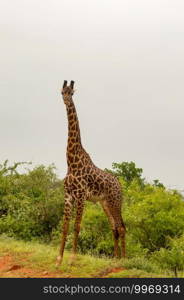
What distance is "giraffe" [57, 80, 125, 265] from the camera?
13.5 metres

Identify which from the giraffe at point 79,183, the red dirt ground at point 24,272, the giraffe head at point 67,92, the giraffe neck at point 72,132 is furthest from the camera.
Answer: the giraffe neck at point 72,132

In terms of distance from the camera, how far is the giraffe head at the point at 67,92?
545 inches

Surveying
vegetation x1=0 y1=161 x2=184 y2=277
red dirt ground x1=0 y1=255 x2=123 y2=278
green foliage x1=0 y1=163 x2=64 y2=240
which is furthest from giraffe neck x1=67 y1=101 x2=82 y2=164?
green foliage x1=0 y1=163 x2=64 y2=240

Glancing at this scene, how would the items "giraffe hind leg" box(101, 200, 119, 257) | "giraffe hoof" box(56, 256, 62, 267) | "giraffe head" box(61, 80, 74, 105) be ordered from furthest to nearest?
"giraffe hind leg" box(101, 200, 119, 257), "giraffe head" box(61, 80, 74, 105), "giraffe hoof" box(56, 256, 62, 267)

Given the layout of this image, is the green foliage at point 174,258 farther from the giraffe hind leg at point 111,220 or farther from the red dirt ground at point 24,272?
the red dirt ground at point 24,272

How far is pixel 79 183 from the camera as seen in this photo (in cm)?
1362

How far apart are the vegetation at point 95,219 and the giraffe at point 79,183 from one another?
3.31 m

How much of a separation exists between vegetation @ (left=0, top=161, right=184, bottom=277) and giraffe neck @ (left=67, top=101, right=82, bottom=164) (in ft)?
16.2

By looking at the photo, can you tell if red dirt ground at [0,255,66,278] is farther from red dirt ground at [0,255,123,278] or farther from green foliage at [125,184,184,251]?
green foliage at [125,184,184,251]

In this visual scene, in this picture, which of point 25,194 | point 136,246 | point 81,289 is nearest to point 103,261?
point 81,289

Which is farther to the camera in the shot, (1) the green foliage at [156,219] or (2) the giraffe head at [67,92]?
(1) the green foliage at [156,219]

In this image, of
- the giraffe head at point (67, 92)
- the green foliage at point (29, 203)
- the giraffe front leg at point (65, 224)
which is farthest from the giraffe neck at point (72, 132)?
the green foliage at point (29, 203)

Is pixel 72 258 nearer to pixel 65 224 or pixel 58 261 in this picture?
pixel 58 261

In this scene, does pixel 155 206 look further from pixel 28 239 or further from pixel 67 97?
pixel 67 97
